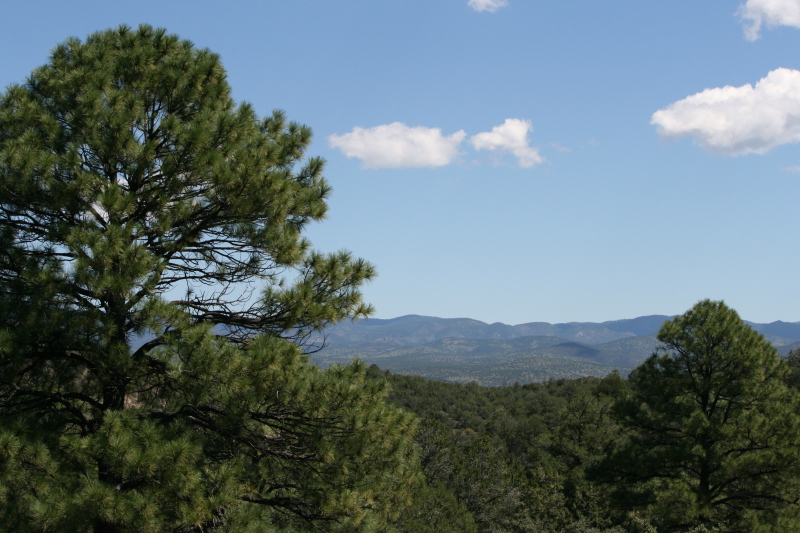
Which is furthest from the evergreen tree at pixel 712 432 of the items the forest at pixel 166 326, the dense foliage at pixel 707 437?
the forest at pixel 166 326

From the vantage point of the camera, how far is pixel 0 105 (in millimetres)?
7035

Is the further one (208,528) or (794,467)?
(794,467)

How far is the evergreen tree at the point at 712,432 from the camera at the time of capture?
44.1ft

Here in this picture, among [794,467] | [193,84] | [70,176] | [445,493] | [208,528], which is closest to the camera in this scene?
[208,528]

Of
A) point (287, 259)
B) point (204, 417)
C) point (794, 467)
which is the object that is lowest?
point (794, 467)

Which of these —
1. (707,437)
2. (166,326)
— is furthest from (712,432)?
(166,326)

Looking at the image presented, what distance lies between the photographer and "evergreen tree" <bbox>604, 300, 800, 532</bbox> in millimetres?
13453

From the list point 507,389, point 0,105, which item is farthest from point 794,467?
point 507,389

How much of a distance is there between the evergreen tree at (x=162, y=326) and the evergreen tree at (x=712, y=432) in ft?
32.4

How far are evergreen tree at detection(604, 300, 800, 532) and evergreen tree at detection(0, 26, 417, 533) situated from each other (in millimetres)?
9880

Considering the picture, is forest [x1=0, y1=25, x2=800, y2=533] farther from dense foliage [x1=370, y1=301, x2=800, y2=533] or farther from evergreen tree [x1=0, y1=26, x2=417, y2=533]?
dense foliage [x1=370, y1=301, x2=800, y2=533]

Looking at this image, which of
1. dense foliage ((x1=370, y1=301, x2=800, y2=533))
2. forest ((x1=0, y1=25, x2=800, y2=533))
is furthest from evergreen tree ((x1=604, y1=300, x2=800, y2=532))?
forest ((x1=0, y1=25, x2=800, y2=533))

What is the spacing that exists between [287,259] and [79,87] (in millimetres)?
3196

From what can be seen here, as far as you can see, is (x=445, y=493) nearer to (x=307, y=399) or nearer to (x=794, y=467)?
(x=794, y=467)
